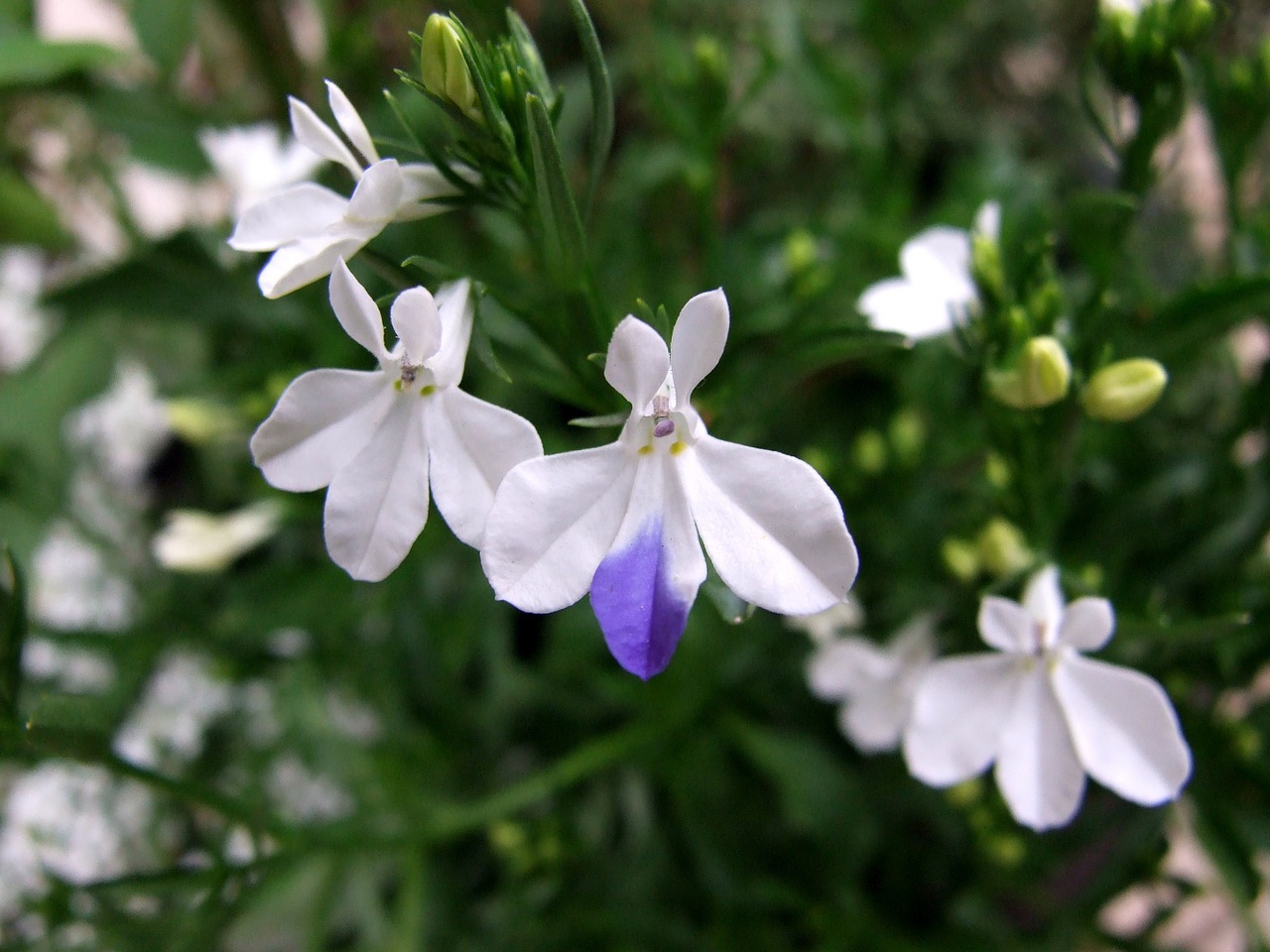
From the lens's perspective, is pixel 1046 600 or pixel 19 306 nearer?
pixel 1046 600

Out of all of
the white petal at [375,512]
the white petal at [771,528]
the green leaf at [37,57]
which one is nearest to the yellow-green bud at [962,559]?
the white petal at [771,528]

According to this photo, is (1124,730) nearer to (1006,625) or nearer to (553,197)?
(1006,625)

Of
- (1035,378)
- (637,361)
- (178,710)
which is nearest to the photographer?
(637,361)

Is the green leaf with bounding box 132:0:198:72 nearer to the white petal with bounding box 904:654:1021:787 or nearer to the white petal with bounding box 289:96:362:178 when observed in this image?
the white petal with bounding box 289:96:362:178

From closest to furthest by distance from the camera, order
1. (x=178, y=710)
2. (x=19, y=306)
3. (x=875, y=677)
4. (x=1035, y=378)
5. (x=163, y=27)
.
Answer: (x=1035, y=378) → (x=875, y=677) → (x=163, y=27) → (x=178, y=710) → (x=19, y=306)

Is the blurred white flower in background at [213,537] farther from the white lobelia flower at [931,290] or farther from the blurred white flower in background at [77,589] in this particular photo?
the white lobelia flower at [931,290]

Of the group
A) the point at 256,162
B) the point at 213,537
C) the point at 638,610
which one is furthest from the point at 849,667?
the point at 256,162

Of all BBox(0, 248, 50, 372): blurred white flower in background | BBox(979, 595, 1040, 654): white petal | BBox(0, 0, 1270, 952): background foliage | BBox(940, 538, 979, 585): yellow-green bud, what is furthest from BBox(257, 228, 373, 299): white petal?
BBox(0, 248, 50, 372): blurred white flower in background

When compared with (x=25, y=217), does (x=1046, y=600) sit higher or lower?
lower
